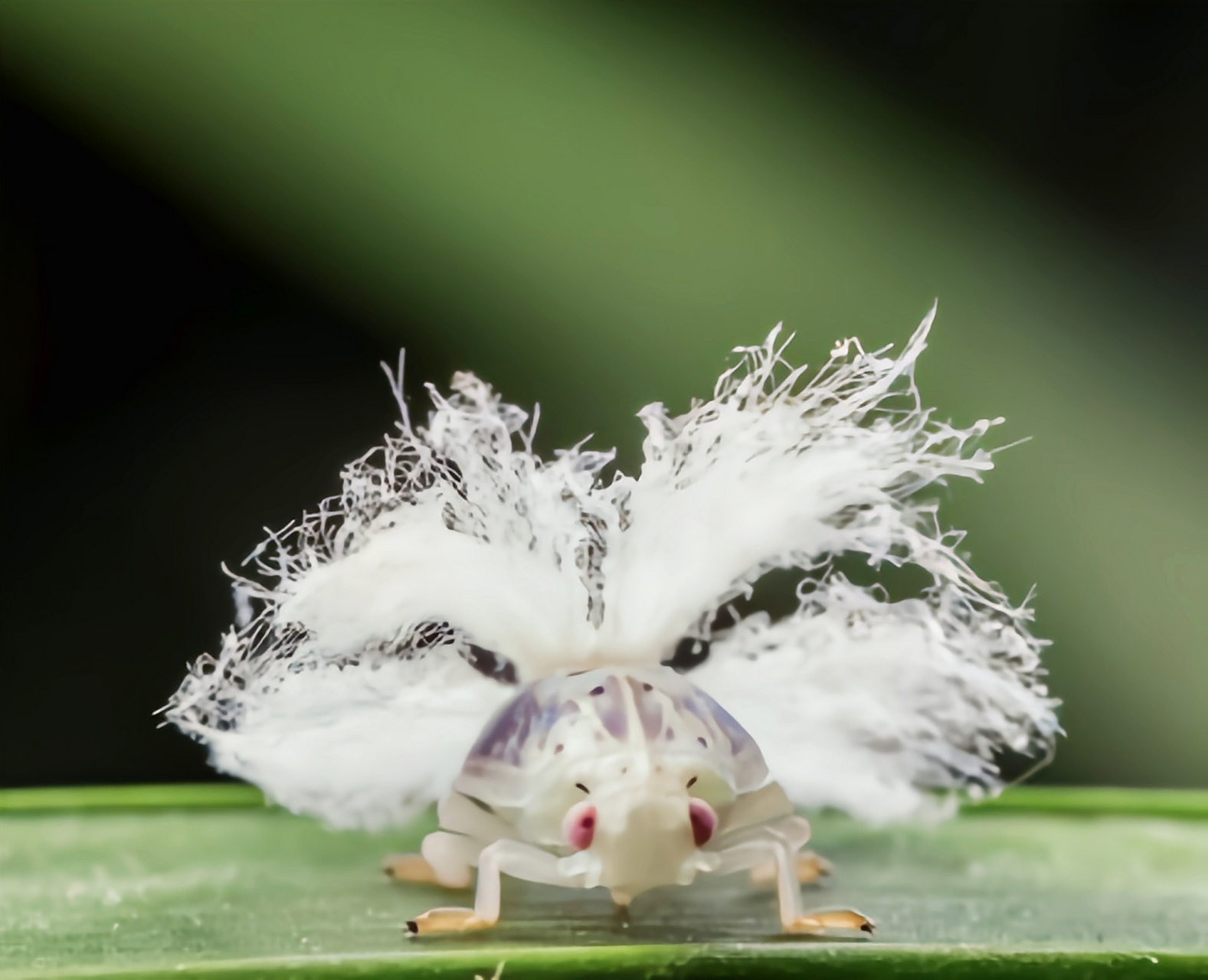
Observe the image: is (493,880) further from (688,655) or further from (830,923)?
(688,655)

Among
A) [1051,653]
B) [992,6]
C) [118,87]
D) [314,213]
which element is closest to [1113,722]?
[1051,653]

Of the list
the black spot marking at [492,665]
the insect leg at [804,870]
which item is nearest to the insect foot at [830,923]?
the insect leg at [804,870]

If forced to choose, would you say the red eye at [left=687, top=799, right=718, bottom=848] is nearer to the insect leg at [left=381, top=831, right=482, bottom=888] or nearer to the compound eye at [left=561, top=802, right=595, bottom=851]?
the compound eye at [left=561, top=802, right=595, bottom=851]

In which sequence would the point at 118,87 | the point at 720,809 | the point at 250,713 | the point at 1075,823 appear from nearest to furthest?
1. the point at 720,809
2. the point at 250,713
3. the point at 1075,823
4. the point at 118,87

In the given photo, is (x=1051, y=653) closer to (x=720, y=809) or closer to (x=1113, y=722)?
(x=1113, y=722)

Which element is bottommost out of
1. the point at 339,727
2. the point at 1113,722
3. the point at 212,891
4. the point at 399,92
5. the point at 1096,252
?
the point at 212,891

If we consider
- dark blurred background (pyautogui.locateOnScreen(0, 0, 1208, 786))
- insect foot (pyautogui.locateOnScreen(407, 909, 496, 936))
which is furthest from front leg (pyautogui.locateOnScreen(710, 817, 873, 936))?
dark blurred background (pyautogui.locateOnScreen(0, 0, 1208, 786))
